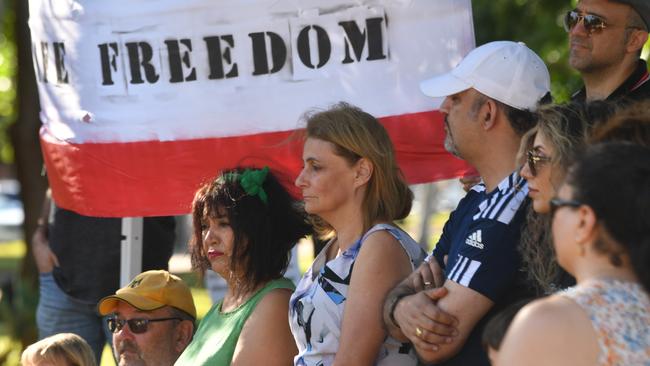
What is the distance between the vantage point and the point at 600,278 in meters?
2.36

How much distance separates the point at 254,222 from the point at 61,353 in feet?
2.92

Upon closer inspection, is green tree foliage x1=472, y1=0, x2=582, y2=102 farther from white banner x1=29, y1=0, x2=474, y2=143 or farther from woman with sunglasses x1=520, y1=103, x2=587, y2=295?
woman with sunglasses x1=520, y1=103, x2=587, y2=295

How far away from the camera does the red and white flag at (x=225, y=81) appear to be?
171 inches

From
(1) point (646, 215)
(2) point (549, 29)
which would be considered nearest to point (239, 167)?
(1) point (646, 215)

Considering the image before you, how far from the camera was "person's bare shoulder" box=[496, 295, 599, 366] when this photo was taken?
88.4 inches

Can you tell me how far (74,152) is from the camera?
15.5ft

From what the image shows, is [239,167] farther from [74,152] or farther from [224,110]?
[74,152]

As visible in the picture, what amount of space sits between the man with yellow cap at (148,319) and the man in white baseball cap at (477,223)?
1.26 metres

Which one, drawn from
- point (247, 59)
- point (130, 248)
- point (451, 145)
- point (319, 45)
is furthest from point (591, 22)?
point (130, 248)

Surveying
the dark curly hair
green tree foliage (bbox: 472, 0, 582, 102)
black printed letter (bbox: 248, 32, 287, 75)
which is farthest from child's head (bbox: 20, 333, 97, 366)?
green tree foliage (bbox: 472, 0, 582, 102)

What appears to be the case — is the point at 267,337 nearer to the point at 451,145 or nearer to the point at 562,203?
the point at 451,145

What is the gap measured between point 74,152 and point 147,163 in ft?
1.17

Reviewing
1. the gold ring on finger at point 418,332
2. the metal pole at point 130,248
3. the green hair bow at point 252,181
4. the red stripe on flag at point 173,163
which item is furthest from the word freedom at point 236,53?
the gold ring on finger at point 418,332

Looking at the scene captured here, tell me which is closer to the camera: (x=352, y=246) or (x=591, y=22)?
(x=352, y=246)
